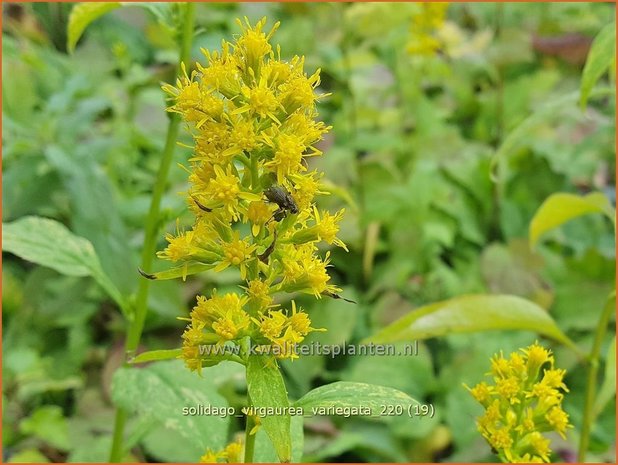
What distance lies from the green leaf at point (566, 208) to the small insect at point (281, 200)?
0.55 metres

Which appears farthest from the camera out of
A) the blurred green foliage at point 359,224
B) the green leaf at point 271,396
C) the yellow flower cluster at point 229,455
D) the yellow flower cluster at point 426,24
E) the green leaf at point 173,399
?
the yellow flower cluster at point 426,24

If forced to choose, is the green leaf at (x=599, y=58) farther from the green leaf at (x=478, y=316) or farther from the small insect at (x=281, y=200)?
the small insect at (x=281, y=200)

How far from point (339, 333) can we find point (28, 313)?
594 mm

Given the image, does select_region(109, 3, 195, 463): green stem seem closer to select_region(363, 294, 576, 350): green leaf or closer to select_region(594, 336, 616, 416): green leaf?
select_region(363, 294, 576, 350): green leaf

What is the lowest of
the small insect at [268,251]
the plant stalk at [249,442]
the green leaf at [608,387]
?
the plant stalk at [249,442]

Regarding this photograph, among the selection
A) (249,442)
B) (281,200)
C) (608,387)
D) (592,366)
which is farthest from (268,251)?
(608,387)

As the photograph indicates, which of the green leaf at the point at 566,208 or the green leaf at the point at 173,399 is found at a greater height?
the green leaf at the point at 566,208

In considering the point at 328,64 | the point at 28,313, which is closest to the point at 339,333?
the point at 28,313

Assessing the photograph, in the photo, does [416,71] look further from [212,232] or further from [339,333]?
[212,232]

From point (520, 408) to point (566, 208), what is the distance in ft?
1.33

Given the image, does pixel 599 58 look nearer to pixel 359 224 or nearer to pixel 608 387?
pixel 608 387

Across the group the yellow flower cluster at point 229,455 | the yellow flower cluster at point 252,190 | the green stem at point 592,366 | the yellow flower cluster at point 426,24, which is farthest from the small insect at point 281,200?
the yellow flower cluster at point 426,24

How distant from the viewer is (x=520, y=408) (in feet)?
2.14

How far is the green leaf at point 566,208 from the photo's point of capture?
0.94 metres
